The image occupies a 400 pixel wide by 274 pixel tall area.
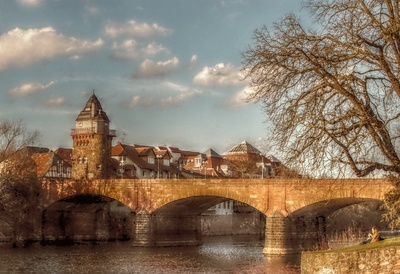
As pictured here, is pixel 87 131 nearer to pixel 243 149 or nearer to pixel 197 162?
pixel 197 162

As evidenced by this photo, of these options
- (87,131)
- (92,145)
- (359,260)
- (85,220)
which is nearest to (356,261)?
(359,260)

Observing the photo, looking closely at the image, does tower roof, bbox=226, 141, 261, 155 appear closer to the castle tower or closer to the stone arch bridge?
the castle tower

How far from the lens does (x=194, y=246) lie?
207ft

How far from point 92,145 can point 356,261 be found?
5817 cm

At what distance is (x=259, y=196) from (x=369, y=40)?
35406 millimetres

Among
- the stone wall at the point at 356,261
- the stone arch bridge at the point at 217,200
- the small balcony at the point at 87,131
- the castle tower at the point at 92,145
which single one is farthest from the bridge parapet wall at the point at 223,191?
the stone wall at the point at 356,261

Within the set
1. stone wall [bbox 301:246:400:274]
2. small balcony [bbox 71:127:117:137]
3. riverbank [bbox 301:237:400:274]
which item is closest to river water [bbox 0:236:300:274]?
stone wall [bbox 301:246:400:274]

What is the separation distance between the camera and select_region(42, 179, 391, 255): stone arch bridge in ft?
176

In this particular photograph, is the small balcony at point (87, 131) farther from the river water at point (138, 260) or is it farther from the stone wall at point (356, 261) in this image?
the stone wall at point (356, 261)

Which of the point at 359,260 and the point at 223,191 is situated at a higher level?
the point at 223,191

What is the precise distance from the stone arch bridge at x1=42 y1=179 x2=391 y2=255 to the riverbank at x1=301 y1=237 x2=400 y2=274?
2700cm

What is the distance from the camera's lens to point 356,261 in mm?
21719

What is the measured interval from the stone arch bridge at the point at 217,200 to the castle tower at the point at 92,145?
8.08 metres

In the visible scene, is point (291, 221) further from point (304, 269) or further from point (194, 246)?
point (304, 269)
